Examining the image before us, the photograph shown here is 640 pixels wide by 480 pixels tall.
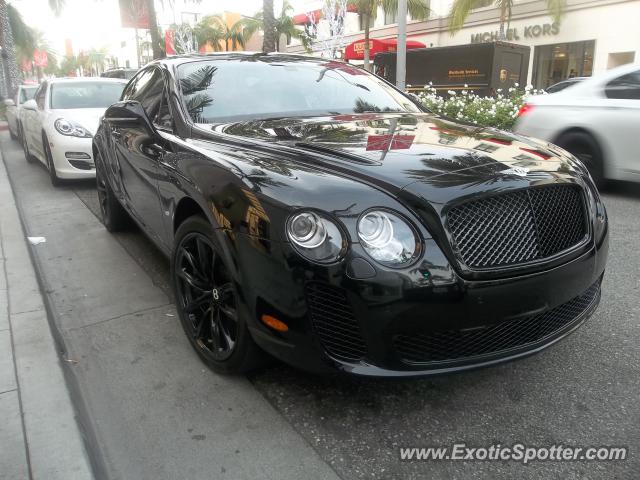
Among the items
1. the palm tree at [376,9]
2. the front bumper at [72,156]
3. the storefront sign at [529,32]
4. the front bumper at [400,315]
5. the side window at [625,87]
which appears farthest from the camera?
the palm tree at [376,9]

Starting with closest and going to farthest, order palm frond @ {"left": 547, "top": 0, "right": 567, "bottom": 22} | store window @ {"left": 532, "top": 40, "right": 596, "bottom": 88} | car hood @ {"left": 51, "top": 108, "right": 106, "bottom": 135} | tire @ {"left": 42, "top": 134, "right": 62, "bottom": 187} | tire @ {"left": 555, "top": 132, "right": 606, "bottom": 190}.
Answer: tire @ {"left": 555, "top": 132, "right": 606, "bottom": 190}, car hood @ {"left": 51, "top": 108, "right": 106, "bottom": 135}, tire @ {"left": 42, "top": 134, "right": 62, "bottom": 187}, palm frond @ {"left": 547, "top": 0, "right": 567, "bottom": 22}, store window @ {"left": 532, "top": 40, "right": 596, "bottom": 88}

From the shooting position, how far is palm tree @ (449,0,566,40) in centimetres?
2158

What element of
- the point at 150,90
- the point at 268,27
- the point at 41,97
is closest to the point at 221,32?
the point at 268,27

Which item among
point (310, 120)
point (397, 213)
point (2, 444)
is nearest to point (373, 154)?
point (397, 213)

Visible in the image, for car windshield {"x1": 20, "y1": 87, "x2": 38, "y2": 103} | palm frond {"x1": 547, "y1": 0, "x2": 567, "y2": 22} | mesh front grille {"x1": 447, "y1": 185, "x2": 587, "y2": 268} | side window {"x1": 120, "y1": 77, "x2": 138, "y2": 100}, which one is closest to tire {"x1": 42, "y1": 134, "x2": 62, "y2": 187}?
side window {"x1": 120, "y1": 77, "x2": 138, "y2": 100}

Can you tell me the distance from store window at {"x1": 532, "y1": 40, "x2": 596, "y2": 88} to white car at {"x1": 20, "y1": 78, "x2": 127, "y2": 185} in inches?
771

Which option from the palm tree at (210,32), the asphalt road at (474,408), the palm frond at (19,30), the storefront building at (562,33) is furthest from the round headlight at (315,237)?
the palm tree at (210,32)

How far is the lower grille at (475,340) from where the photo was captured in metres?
2.06

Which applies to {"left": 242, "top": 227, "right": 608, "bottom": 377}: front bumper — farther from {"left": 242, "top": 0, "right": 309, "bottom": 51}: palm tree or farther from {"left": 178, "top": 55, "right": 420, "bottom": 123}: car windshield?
{"left": 242, "top": 0, "right": 309, "bottom": 51}: palm tree

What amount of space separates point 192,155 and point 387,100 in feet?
5.39

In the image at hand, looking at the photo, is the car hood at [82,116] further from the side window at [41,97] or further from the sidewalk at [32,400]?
the sidewalk at [32,400]

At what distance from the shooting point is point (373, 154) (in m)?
2.41

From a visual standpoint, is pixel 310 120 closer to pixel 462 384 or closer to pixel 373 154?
pixel 373 154

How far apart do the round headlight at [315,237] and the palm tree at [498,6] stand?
2310cm
